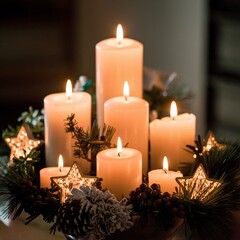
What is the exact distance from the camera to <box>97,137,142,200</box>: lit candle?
97 centimetres

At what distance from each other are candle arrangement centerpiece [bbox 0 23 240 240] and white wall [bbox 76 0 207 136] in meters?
2.11

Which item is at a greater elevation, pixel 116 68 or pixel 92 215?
pixel 116 68

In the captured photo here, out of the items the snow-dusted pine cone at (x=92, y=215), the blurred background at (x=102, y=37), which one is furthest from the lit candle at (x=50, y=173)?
the blurred background at (x=102, y=37)

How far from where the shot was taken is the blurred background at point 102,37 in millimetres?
3148

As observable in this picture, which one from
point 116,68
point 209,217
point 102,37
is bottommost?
point 102,37

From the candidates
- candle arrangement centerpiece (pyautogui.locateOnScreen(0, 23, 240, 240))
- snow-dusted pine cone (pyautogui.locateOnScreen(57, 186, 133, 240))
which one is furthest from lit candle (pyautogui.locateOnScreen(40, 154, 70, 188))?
snow-dusted pine cone (pyautogui.locateOnScreen(57, 186, 133, 240))

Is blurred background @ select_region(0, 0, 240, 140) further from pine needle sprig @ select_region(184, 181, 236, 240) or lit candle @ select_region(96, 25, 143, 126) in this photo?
pine needle sprig @ select_region(184, 181, 236, 240)

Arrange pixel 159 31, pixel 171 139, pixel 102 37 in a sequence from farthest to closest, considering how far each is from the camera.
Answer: pixel 102 37 < pixel 159 31 < pixel 171 139

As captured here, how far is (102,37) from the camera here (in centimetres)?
353

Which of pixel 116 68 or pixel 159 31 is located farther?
pixel 159 31

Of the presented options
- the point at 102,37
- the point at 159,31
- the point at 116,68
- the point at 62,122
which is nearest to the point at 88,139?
the point at 62,122

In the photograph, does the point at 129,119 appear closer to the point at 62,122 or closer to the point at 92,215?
the point at 62,122

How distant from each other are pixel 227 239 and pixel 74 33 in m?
2.55

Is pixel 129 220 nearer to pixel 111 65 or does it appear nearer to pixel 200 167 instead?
pixel 200 167
